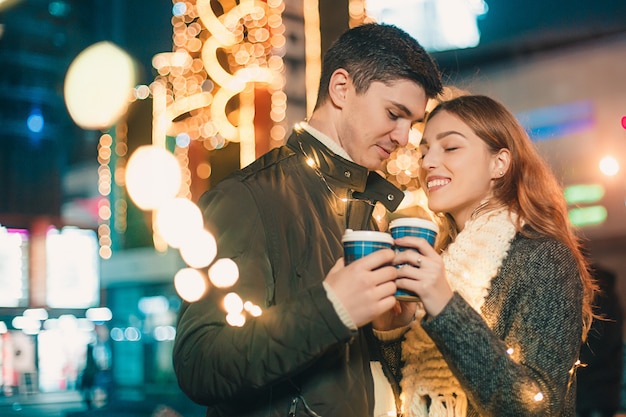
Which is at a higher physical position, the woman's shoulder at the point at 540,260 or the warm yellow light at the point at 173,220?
the warm yellow light at the point at 173,220

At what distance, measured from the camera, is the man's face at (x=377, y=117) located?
8.15ft

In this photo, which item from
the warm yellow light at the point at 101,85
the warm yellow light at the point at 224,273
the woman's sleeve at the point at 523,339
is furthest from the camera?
the warm yellow light at the point at 101,85

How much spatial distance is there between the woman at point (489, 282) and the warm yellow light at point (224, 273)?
0.47m

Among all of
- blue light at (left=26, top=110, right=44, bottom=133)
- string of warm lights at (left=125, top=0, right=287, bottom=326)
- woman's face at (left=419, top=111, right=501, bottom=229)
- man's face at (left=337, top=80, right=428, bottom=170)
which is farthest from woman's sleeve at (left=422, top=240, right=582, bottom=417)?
blue light at (left=26, top=110, right=44, bottom=133)

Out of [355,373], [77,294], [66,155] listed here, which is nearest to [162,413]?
[77,294]

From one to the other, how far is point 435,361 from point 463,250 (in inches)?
18.2

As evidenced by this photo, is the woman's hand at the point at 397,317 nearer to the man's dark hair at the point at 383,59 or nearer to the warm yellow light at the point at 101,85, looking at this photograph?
the man's dark hair at the point at 383,59

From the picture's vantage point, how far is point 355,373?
2.17 meters

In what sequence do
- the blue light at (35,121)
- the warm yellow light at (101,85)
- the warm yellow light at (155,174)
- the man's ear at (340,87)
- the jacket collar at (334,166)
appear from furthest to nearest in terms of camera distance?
1. the blue light at (35,121)
2. the warm yellow light at (101,85)
3. the warm yellow light at (155,174)
4. the man's ear at (340,87)
5. the jacket collar at (334,166)

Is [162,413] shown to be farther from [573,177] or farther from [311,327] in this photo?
[311,327]

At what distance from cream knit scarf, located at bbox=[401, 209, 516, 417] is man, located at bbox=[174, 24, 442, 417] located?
0.39m

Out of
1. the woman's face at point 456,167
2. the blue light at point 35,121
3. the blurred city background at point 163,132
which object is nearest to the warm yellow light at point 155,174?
the blurred city background at point 163,132

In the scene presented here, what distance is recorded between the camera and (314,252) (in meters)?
2.17

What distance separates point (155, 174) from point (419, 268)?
12.0m
